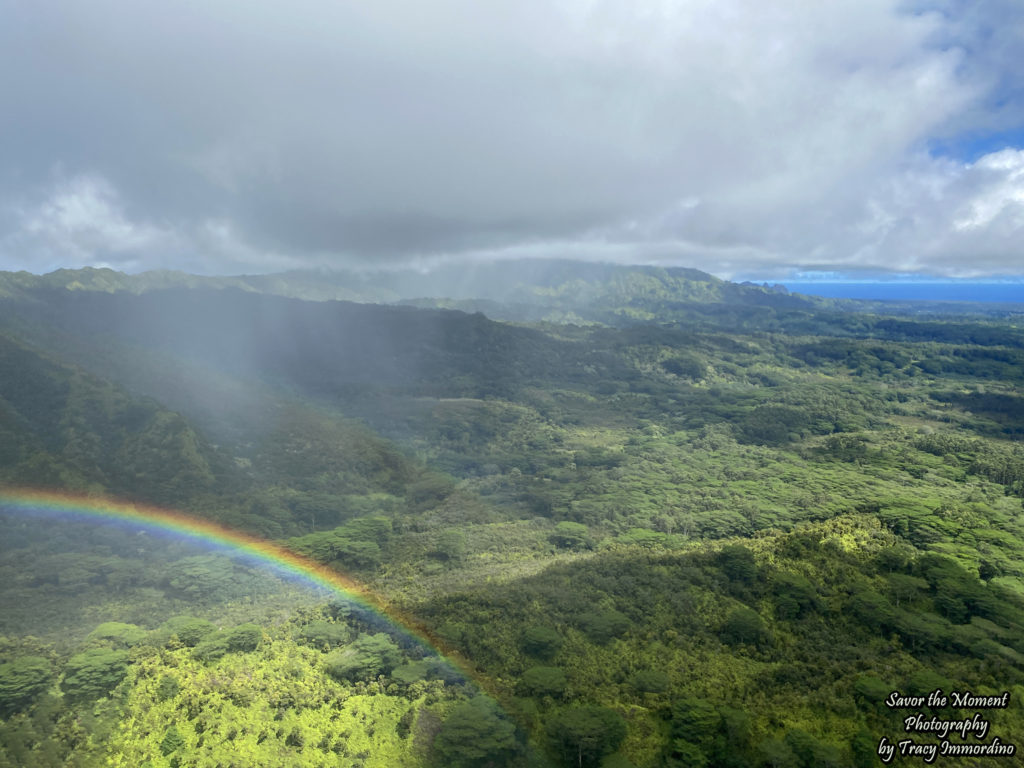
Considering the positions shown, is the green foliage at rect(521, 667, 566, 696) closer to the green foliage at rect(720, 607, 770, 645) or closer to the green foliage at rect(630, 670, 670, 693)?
the green foliage at rect(630, 670, 670, 693)

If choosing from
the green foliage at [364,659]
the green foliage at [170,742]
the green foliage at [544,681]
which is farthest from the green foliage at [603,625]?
the green foliage at [170,742]

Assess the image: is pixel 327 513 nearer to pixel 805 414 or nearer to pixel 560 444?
pixel 560 444

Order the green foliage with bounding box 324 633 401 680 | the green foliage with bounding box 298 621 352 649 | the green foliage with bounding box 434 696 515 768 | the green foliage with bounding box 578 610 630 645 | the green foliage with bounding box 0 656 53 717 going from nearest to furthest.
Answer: the green foliage with bounding box 434 696 515 768, the green foliage with bounding box 0 656 53 717, the green foliage with bounding box 324 633 401 680, the green foliage with bounding box 578 610 630 645, the green foliage with bounding box 298 621 352 649

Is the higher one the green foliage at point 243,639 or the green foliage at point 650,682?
the green foliage at point 650,682

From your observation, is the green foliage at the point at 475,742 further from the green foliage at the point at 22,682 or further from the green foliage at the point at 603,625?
the green foliage at the point at 22,682

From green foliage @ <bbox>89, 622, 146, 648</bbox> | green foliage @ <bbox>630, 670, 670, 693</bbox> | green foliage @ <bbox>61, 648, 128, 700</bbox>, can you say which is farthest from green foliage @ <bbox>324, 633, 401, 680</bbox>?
green foliage @ <bbox>630, 670, 670, 693</bbox>

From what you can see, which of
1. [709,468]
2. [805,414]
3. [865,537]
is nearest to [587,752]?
[865,537]

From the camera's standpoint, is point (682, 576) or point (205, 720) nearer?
point (205, 720)

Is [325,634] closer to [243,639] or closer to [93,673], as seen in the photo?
[243,639]
